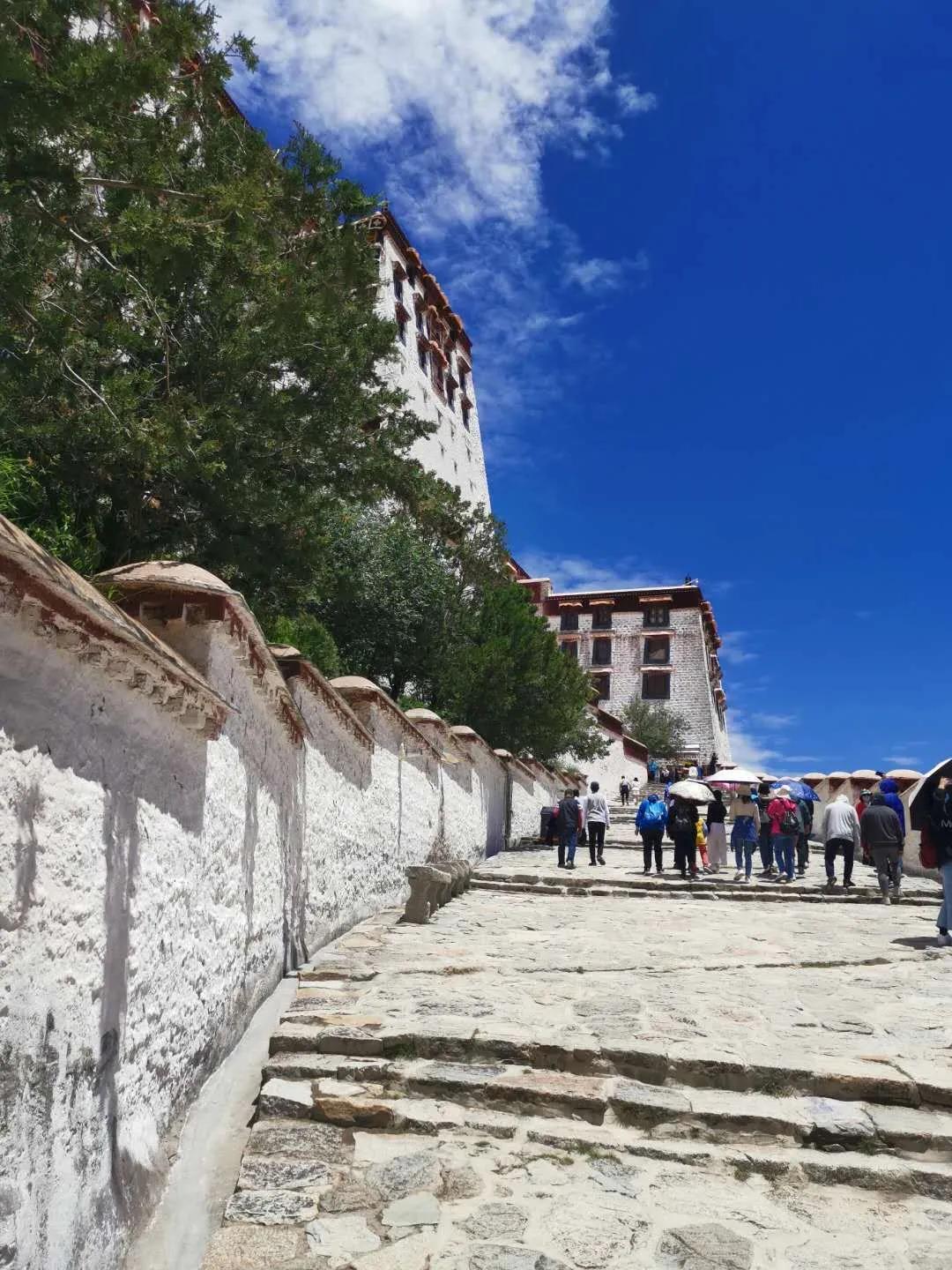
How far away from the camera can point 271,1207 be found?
3342 millimetres

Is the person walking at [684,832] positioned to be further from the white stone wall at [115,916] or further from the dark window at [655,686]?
the dark window at [655,686]

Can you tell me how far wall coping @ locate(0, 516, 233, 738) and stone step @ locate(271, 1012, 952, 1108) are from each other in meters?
2.00

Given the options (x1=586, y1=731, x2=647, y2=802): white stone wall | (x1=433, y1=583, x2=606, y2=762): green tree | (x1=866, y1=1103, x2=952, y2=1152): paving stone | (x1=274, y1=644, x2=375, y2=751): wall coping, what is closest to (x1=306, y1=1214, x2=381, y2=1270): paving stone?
(x1=866, y1=1103, x2=952, y2=1152): paving stone

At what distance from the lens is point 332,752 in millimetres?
7477

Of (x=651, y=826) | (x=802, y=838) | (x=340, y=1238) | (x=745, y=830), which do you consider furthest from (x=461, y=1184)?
(x=802, y=838)

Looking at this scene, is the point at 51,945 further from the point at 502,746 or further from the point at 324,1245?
the point at 502,746

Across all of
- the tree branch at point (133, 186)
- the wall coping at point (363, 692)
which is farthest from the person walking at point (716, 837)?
the tree branch at point (133, 186)

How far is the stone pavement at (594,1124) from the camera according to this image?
319 cm

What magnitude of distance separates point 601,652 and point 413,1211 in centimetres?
4926

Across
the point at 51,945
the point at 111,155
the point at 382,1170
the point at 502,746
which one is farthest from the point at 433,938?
the point at 502,746

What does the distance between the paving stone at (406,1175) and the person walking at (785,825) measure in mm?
10549

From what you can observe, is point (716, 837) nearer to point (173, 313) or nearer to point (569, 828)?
point (569, 828)

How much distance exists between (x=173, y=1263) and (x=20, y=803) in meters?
1.79

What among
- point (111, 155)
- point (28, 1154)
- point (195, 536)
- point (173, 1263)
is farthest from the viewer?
point (195, 536)
